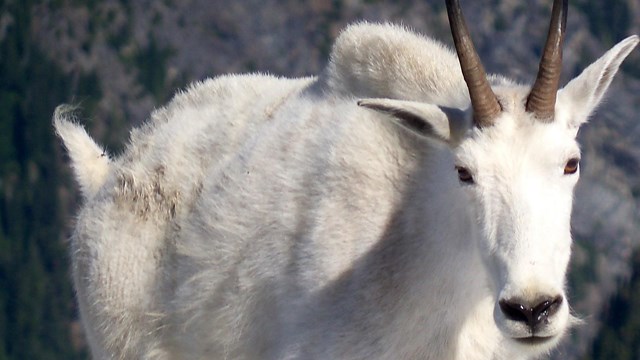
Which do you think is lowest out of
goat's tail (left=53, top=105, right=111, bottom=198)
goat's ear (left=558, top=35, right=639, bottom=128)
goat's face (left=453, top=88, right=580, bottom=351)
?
goat's face (left=453, top=88, right=580, bottom=351)

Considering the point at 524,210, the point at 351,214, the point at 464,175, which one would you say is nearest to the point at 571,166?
the point at 524,210

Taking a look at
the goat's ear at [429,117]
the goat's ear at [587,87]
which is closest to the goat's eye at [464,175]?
the goat's ear at [429,117]

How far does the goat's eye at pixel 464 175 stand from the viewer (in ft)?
21.7

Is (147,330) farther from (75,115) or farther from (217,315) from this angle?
(75,115)

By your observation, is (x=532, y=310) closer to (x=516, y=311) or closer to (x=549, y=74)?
(x=516, y=311)

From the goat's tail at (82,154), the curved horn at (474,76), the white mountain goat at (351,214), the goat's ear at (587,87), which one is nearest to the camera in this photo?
the white mountain goat at (351,214)

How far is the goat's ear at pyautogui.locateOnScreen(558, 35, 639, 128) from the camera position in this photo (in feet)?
22.6

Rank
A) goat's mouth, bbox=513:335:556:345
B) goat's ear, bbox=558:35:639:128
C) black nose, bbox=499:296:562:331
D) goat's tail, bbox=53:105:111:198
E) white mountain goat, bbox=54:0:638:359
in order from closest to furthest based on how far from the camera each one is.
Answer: black nose, bbox=499:296:562:331, goat's mouth, bbox=513:335:556:345, white mountain goat, bbox=54:0:638:359, goat's ear, bbox=558:35:639:128, goat's tail, bbox=53:105:111:198

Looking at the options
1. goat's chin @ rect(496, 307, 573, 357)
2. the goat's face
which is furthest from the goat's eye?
goat's chin @ rect(496, 307, 573, 357)

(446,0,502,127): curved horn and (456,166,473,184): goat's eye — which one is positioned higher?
(446,0,502,127): curved horn

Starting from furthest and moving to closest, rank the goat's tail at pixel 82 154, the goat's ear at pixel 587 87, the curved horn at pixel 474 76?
the goat's tail at pixel 82 154 < the goat's ear at pixel 587 87 < the curved horn at pixel 474 76

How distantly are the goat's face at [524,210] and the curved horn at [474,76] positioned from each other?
5 cm

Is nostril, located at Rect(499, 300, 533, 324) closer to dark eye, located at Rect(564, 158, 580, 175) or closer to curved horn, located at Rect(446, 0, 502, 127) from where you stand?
dark eye, located at Rect(564, 158, 580, 175)

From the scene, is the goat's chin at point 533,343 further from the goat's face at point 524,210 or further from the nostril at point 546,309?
the nostril at point 546,309
